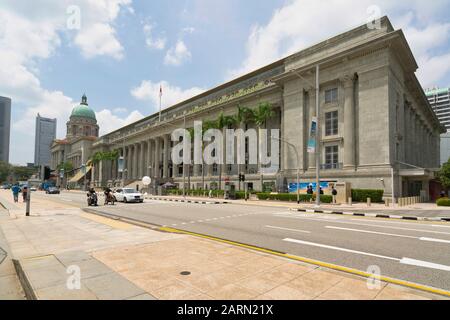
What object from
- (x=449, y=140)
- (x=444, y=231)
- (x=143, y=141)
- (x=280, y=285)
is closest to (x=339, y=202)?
(x=444, y=231)

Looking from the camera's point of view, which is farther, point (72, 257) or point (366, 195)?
point (366, 195)

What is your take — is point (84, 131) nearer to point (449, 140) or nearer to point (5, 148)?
point (5, 148)

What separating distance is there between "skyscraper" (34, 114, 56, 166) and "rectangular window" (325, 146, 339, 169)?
100ft

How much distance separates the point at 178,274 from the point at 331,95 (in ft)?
119

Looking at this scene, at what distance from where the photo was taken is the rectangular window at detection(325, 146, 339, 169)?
114ft

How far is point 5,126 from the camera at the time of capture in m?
141

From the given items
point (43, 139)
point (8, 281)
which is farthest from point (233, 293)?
point (43, 139)

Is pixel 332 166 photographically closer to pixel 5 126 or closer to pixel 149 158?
pixel 149 158

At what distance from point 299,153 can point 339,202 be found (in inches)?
438

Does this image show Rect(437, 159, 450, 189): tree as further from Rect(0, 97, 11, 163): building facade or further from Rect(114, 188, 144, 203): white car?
Rect(0, 97, 11, 163): building facade

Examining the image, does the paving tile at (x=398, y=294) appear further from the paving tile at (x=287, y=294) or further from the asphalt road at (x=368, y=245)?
the paving tile at (x=287, y=294)

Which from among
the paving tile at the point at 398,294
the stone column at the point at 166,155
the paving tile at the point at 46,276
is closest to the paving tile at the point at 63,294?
the paving tile at the point at 46,276

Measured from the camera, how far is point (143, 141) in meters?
80.8

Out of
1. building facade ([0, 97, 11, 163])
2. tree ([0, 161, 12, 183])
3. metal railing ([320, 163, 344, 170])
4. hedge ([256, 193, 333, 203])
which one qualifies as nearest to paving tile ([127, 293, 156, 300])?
hedge ([256, 193, 333, 203])
